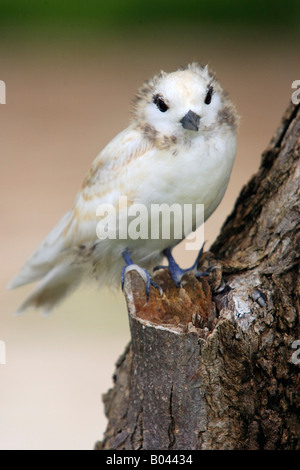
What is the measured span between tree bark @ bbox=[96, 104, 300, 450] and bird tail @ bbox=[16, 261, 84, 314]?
717 mm

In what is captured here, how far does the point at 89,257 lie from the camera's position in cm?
302

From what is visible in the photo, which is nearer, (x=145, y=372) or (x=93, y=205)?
(x=145, y=372)

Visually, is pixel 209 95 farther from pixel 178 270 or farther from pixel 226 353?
pixel 226 353

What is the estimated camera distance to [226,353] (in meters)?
2.21

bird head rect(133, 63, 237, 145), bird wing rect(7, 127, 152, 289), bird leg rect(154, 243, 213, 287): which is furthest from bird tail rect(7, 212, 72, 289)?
bird head rect(133, 63, 237, 145)

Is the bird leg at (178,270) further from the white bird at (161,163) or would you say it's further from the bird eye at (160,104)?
the bird eye at (160,104)

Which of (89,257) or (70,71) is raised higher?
(70,71)

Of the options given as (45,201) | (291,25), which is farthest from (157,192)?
(291,25)

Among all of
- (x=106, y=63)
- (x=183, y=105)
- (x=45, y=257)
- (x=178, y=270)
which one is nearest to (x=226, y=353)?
(x=178, y=270)

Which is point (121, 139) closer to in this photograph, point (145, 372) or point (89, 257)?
point (89, 257)

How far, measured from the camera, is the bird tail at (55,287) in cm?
320

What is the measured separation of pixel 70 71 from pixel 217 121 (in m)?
5.92
